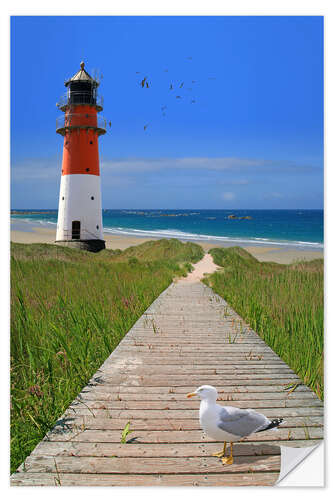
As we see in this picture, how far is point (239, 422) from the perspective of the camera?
1.81 metres

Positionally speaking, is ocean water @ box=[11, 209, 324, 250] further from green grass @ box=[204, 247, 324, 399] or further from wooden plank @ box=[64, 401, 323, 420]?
wooden plank @ box=[64, 401, 323, 420]

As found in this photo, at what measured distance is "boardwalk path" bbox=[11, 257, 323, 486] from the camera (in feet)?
5.84

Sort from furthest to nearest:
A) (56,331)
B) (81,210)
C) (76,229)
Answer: (81,210), (76,229), (56,331)

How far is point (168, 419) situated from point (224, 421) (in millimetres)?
528

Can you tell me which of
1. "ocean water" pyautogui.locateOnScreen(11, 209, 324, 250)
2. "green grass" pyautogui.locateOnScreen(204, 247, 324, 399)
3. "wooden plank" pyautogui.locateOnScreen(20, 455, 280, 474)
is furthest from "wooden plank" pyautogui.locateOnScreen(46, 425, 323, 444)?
"ocean water" pyautogui.locateOnScreen(11, 209, 324, 250)

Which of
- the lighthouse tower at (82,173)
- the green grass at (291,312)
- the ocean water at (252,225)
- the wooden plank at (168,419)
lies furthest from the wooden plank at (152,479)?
the lighthouse tower at (82,173)

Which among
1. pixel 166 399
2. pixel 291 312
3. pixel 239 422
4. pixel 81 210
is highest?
pixel 81 210

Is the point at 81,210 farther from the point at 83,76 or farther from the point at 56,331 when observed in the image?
the point at 56,331

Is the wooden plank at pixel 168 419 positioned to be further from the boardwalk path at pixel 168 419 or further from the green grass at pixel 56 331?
the green grass at pixel 56 331

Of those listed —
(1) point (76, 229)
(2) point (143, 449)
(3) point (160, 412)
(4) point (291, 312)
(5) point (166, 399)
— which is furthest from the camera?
(1) point (76, 229)

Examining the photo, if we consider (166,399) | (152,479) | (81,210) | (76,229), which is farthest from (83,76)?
(81,210)

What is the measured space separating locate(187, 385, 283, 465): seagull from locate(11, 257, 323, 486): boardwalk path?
15cm

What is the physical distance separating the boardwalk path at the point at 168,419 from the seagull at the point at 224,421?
0.15 meters
